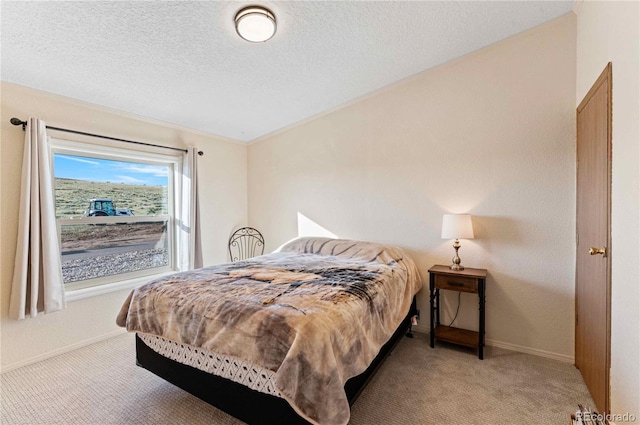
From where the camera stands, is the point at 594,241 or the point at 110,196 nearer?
the point at 594,241

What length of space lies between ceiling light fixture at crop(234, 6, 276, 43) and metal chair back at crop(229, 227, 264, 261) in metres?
2.95

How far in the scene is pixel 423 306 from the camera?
3145mm

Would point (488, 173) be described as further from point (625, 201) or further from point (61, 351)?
point (61, 351)

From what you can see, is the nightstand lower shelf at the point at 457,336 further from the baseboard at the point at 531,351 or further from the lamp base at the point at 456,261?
the lamp base at the point at 456,261

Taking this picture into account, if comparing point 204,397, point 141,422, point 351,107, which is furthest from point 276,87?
point 141,422

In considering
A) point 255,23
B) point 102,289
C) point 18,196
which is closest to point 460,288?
point 255,23

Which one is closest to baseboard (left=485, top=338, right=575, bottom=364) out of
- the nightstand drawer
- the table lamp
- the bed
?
the nightstand drawer

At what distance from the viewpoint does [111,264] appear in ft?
10.5

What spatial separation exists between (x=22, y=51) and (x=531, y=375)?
4.45 meters

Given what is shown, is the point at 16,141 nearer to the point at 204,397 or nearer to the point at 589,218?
the point at 204,397

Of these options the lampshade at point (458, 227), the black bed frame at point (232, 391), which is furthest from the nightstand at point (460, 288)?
the black bed frame at point (232, 391)

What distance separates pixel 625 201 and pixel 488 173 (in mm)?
1396

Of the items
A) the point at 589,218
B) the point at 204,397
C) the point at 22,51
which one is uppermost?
the point at 22,51

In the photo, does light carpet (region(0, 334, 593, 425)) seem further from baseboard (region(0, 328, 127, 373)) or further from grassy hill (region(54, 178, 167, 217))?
grassy hill (region(54, 178, 167, 217))
